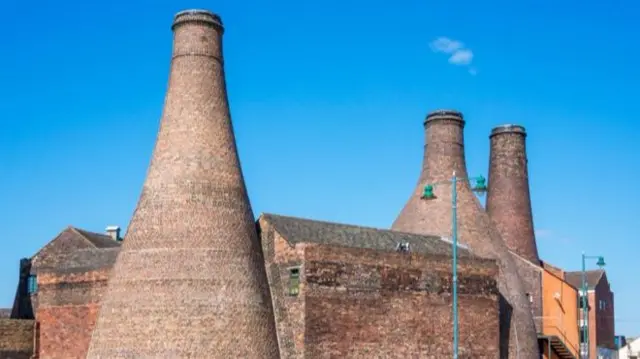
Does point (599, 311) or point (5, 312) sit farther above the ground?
point (599, 311)

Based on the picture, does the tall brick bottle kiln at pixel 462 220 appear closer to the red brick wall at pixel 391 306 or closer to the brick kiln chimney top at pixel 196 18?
the red brick wall at pixel 391 306

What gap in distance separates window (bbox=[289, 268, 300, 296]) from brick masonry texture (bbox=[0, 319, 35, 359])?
10932mm

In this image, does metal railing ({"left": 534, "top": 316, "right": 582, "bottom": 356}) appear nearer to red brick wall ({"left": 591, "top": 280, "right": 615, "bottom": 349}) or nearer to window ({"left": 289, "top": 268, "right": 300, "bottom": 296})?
red brick wall ({"left": 591, "top": 280, "right": 615, "bottom": 349})

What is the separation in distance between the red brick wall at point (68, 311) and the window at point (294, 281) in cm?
689

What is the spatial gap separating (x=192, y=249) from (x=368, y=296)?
6.98 meters

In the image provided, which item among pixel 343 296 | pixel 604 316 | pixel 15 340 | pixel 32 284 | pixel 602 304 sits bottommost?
pixel 15 340

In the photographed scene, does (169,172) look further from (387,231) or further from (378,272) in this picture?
(387,231)

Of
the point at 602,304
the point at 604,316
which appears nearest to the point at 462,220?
the point at 602,304

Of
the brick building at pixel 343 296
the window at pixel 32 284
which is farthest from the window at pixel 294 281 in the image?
the window at pixel 32 284

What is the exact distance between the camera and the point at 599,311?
5853 cm

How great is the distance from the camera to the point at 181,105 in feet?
96.8

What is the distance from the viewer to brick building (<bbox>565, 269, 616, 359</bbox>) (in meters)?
56.1

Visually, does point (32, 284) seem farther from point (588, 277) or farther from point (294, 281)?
point (588, 277)

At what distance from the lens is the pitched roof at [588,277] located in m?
57.3
